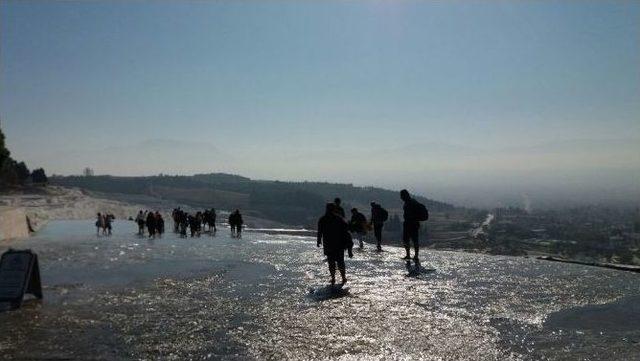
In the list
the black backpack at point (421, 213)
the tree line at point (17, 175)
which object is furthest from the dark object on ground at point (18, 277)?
the tree line at point (17, 175)

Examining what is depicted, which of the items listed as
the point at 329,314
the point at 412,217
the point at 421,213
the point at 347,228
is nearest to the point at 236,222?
the point at 412,217

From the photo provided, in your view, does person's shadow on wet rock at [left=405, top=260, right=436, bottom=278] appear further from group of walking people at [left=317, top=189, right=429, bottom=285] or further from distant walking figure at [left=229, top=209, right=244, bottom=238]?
distant walking figure at [left=229, top=209, right=244, bottom=238]

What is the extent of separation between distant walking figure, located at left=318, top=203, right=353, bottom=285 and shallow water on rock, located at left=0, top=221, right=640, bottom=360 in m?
0.48

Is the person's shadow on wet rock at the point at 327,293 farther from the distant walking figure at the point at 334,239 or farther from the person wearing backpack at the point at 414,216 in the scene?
the person wearing backpack at the point at 414,216

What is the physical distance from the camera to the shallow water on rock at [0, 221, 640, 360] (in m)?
6.70

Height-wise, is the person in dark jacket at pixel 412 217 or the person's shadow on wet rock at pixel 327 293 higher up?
the person in dark jacket at pixel 412 217

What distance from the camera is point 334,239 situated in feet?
38.6

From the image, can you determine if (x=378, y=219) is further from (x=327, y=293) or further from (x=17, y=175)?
(x=17, y=175)

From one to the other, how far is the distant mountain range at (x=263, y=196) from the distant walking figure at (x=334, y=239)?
4198 inches

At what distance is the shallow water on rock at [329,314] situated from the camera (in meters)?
6.70

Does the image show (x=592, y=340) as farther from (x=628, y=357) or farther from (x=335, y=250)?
(x=335, y=250)

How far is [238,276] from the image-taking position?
1299cm

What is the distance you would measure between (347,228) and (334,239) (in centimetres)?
56

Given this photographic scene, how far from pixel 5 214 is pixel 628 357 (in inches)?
1177
